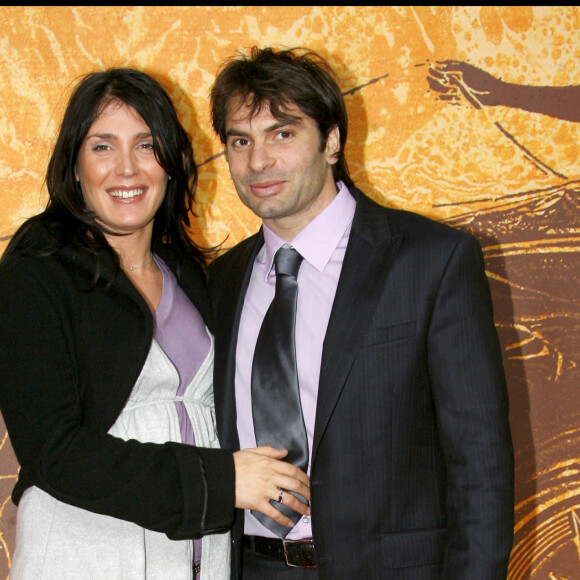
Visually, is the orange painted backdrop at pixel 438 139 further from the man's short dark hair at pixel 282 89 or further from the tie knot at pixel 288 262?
the tie knot at pixel 288 262

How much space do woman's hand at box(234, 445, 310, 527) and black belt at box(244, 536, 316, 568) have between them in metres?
0.07

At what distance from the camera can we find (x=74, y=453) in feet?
5.03

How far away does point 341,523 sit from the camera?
1596 millimetres

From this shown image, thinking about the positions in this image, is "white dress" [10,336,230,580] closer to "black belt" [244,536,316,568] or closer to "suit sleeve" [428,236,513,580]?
"black belt" [244,536,316,568]

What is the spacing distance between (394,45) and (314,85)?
0.75 metres

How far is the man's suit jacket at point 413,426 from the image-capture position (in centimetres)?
157

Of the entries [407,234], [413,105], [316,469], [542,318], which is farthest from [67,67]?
[542,318]

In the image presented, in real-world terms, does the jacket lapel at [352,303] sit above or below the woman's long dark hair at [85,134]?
below

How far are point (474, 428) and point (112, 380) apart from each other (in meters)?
0.75

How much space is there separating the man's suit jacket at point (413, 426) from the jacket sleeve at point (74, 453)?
0.24m

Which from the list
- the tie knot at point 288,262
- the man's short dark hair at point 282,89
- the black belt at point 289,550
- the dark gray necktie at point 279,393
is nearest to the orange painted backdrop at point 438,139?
the man's short dark hair at point 282,89

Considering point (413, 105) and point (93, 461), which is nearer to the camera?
point (93, 461)

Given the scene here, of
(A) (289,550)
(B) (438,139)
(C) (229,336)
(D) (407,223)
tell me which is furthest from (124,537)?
(B) (438,139)

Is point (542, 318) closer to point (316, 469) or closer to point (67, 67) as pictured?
point (316, 469)
